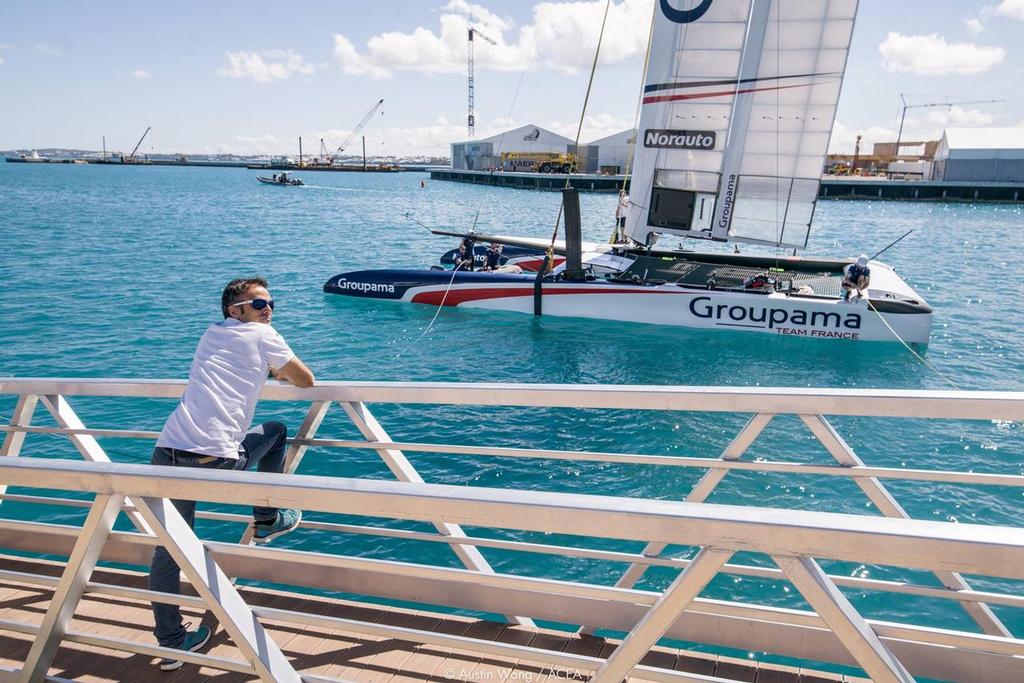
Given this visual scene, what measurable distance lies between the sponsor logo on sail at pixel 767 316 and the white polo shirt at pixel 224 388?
15.3 metres

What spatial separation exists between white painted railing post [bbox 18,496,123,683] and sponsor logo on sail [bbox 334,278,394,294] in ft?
63.1

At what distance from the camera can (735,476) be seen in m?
9.62

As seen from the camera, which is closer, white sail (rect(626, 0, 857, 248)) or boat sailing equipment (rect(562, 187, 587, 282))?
white sail (rect(626, 0, 857, 248))

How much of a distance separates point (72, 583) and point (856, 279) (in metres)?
17.3

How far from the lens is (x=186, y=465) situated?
3.64 metres

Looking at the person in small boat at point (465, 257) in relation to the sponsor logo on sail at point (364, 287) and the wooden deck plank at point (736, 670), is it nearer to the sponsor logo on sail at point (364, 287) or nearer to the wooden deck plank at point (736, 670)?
the sponsor logo on sail at point (364, 287)

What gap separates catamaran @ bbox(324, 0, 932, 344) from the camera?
56.0ft

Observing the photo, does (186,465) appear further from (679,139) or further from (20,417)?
(679,139)

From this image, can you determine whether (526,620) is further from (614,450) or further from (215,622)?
(614,450)

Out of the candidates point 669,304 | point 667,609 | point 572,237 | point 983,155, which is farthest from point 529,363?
point 983,155

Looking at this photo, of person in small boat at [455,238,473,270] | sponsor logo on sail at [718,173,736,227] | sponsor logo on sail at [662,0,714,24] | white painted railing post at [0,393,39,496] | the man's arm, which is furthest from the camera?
person in small boat at [455,238,473,270]

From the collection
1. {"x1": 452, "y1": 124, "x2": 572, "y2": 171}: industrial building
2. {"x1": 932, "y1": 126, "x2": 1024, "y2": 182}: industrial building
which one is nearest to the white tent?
{"x1": 452, "y1": 124, "x2": 572, "y2": 171}: industrial building

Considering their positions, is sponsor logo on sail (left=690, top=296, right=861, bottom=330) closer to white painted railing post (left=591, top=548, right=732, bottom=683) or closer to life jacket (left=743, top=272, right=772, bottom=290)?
life jacket (left=743, top=272, right=772, bottom=290)

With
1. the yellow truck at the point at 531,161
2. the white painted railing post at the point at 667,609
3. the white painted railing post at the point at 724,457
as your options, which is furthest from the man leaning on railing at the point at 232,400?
the yellow truck at the point at 531,161
